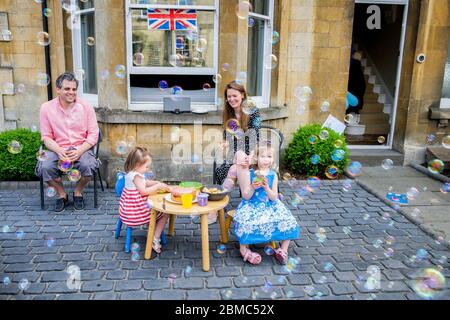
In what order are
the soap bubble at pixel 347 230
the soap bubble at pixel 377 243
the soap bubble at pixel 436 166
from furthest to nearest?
the soap bubble at pixel 436 166 < the soap bubble at pixel 347 230 < the soap bubble at pixel 377 243

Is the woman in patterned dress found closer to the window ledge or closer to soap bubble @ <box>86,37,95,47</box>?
the window ledge

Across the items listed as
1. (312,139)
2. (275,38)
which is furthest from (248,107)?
(275,38)

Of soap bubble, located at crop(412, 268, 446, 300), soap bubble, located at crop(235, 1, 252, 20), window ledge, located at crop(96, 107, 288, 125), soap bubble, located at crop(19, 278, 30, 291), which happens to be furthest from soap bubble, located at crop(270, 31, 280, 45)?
soap bubble, located at crop(19, 278, 30, 291)

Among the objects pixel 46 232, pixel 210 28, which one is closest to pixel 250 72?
pixel 210 28

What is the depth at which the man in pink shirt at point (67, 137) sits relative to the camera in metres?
5.65

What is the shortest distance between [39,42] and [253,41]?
11.9 ft

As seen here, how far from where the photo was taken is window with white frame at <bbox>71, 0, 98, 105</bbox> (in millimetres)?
7070

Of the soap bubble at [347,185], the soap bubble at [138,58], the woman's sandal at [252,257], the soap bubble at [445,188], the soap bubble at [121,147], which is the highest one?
the soap bubble at [138,58]

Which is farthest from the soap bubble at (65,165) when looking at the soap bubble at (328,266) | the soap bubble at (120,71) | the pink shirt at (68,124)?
the soap bubble at (328,266)

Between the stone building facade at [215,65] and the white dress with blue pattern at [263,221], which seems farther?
the stone building facade at [215,65]

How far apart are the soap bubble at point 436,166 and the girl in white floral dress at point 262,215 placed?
14.2 feet

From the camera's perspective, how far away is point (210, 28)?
6781 mm

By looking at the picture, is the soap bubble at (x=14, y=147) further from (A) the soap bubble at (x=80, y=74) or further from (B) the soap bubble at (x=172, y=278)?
(B) the soap bubble at (x=172, y=278)
